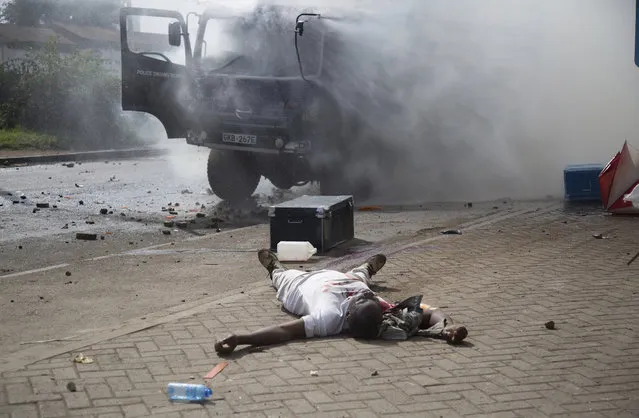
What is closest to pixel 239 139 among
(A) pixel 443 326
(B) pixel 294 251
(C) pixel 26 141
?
(B) pixel 294 251

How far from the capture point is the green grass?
21.5m

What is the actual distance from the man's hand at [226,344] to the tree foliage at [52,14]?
1345 inches

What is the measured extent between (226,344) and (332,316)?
744 mm

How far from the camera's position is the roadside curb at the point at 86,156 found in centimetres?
1923

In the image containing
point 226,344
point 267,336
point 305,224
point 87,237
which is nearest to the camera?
point 226,344

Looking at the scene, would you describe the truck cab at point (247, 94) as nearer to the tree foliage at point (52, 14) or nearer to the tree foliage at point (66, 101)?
the tree foliage at point (66, 101)

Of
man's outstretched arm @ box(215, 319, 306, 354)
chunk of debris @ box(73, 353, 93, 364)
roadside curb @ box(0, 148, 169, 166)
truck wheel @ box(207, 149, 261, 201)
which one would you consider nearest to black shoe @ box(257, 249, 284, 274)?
man's outstretched arm @ box(215, 319, 306, 354)

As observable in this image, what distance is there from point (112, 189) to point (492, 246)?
293 inches

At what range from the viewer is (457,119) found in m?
13.6

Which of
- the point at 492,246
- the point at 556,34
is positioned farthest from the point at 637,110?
the point at 492,246

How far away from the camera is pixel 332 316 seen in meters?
5.61

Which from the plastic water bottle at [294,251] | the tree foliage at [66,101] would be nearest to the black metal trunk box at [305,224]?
the plastic water bottle at [294,251]

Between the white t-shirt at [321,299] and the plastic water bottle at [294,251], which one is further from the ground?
the white t-shirt at [321,299]

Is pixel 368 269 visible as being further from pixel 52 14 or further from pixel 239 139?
pixel 52 14
